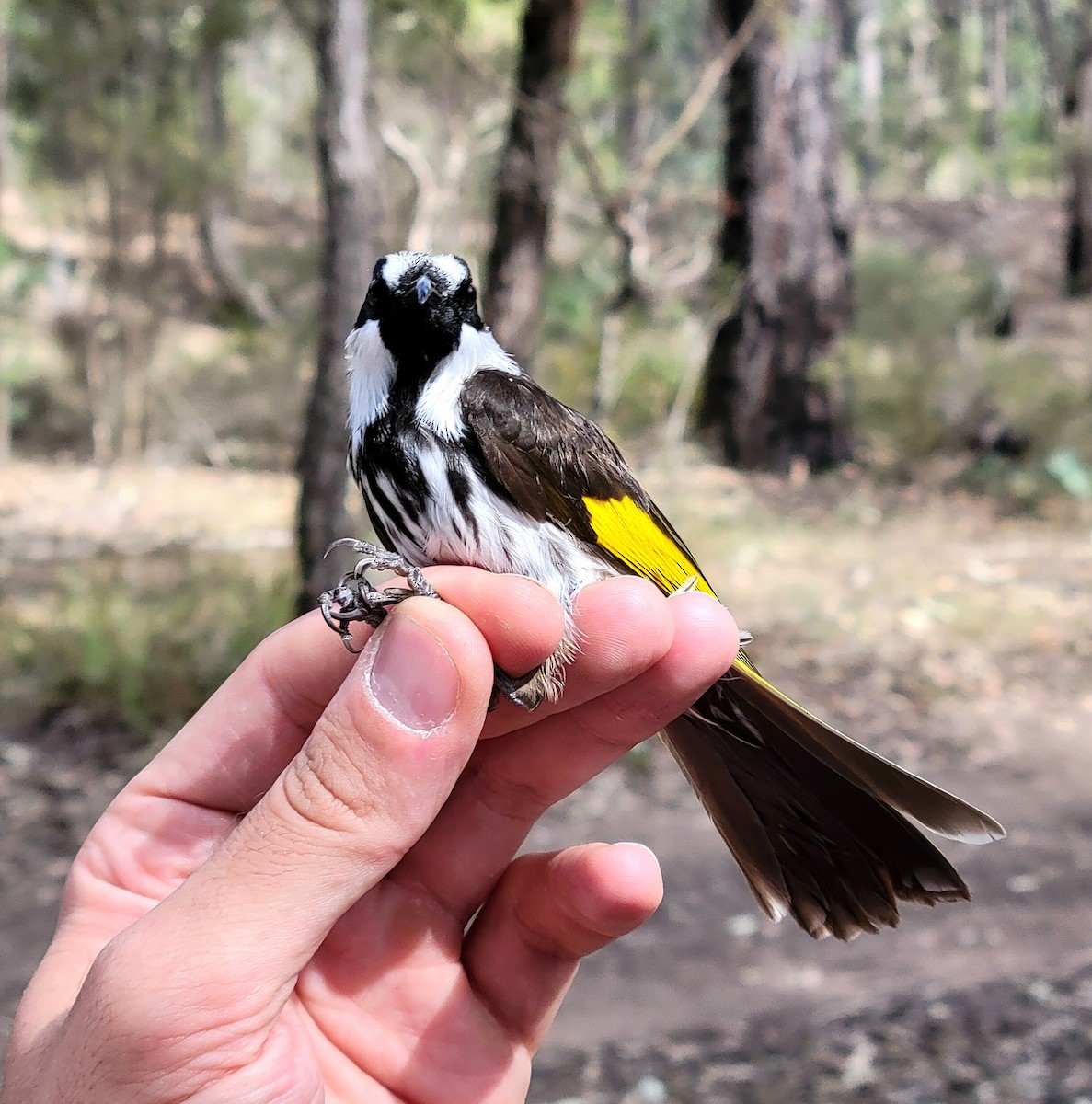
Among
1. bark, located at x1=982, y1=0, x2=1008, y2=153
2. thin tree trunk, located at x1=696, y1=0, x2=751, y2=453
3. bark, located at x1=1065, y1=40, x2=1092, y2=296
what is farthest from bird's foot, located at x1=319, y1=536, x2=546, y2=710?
bark, located at x1=982, y1=0, x2=1008, y2=153

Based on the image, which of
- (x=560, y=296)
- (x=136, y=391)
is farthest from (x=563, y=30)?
(x=560, y=296)

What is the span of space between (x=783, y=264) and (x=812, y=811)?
30.5ft

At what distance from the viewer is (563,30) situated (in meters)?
6.04

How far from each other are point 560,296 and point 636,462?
193 inches

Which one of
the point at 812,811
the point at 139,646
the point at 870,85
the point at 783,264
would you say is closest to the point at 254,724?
the point at 812,811

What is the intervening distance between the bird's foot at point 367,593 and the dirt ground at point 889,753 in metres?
1.93

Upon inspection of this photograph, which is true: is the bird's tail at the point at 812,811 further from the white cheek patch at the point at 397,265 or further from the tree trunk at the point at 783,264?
the tree trunk at the point at 783,264

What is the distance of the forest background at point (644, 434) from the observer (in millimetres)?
3604

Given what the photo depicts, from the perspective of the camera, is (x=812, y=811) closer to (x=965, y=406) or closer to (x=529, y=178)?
(x=529, y=178)

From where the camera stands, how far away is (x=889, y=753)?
5176mm

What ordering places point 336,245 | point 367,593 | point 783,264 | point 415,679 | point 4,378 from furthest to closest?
point 4,378 → point 783,264 → point 336,245 → point 367,593 → point 415,679

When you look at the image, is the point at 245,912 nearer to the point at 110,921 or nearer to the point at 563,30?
the point at 110,921

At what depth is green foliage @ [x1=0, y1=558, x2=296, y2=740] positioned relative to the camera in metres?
5.02

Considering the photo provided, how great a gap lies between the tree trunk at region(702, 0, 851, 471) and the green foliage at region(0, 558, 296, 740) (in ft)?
19.4
